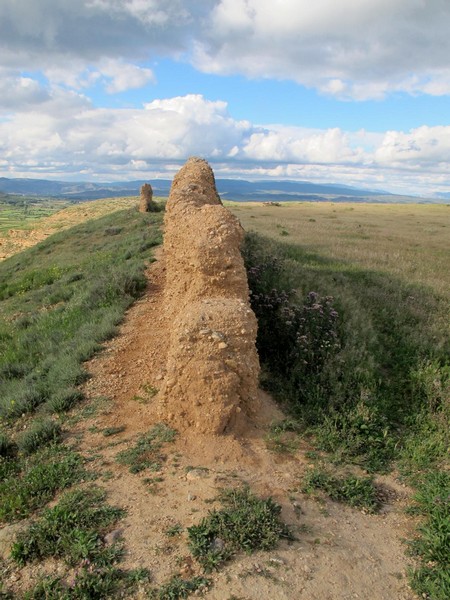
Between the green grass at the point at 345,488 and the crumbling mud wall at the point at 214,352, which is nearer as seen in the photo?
the green grass at the point at 345,488

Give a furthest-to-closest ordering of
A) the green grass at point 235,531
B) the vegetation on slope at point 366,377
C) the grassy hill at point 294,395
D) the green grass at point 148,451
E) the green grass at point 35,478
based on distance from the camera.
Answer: the vegetation on slope at point 366,377, the green grass at point 148,451, the green grass at point 35,478, the grassy hill at point 294,395, the green grass at point 235,531

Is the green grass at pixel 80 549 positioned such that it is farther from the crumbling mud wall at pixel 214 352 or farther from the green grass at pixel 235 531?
the crumbling mud wall at pixel 214 352

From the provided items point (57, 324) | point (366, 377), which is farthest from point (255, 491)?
point (57, 324)

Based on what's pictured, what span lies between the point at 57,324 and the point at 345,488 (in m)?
8.50

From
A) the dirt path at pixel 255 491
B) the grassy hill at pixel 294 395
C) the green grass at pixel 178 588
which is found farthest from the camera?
the grassy hill at pixel 294 395

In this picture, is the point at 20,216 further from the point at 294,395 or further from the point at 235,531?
the point at 235,531

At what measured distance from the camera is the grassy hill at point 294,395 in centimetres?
429

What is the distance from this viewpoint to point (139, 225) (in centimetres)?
2634

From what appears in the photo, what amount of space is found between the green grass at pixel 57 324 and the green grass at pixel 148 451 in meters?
1.68

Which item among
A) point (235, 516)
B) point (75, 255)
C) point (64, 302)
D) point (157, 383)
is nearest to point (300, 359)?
point (157, 383)

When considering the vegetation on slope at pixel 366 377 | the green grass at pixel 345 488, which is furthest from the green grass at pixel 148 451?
the vegetation on slope at pixel 366 377

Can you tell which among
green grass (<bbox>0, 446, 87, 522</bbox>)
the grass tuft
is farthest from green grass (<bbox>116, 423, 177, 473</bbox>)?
the grass tuft

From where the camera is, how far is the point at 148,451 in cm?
555

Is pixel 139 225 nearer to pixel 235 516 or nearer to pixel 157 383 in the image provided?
pixel 157 383
